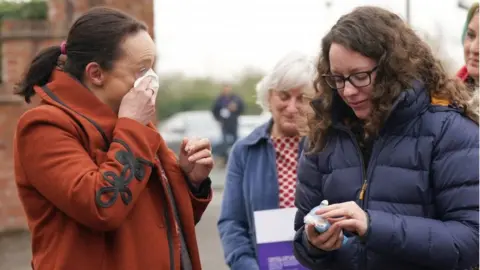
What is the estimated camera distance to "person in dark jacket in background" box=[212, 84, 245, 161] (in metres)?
19.2

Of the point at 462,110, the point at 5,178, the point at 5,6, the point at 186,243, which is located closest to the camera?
the point at 462,110

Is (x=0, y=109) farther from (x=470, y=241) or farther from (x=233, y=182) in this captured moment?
(x=470, y=241)

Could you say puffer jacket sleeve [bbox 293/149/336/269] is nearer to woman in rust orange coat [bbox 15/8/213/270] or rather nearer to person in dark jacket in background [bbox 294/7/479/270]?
person in dark jacket in background [bbox 294/7/479/270]

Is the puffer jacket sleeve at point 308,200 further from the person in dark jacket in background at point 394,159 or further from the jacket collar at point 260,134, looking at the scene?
the jacket collar at point 260,134

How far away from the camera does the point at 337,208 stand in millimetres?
2447

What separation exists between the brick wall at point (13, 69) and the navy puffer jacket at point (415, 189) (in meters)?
6.34

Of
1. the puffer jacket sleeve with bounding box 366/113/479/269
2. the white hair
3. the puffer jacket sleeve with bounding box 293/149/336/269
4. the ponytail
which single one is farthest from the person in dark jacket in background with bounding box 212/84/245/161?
the puffer jacket sleeve with bounding box 366/113/479/269

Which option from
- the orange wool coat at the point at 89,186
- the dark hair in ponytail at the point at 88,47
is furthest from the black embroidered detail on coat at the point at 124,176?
the dark hair in ponytail at the point at 88,47

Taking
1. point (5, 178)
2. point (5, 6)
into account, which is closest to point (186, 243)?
point (5, 178)

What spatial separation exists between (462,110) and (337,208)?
21.0 inches

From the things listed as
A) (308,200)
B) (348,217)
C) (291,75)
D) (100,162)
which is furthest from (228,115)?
(348,217)

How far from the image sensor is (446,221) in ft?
8.23

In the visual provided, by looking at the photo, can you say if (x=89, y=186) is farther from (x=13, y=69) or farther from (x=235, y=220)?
(x=13, y=69)

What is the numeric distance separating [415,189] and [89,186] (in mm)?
983
